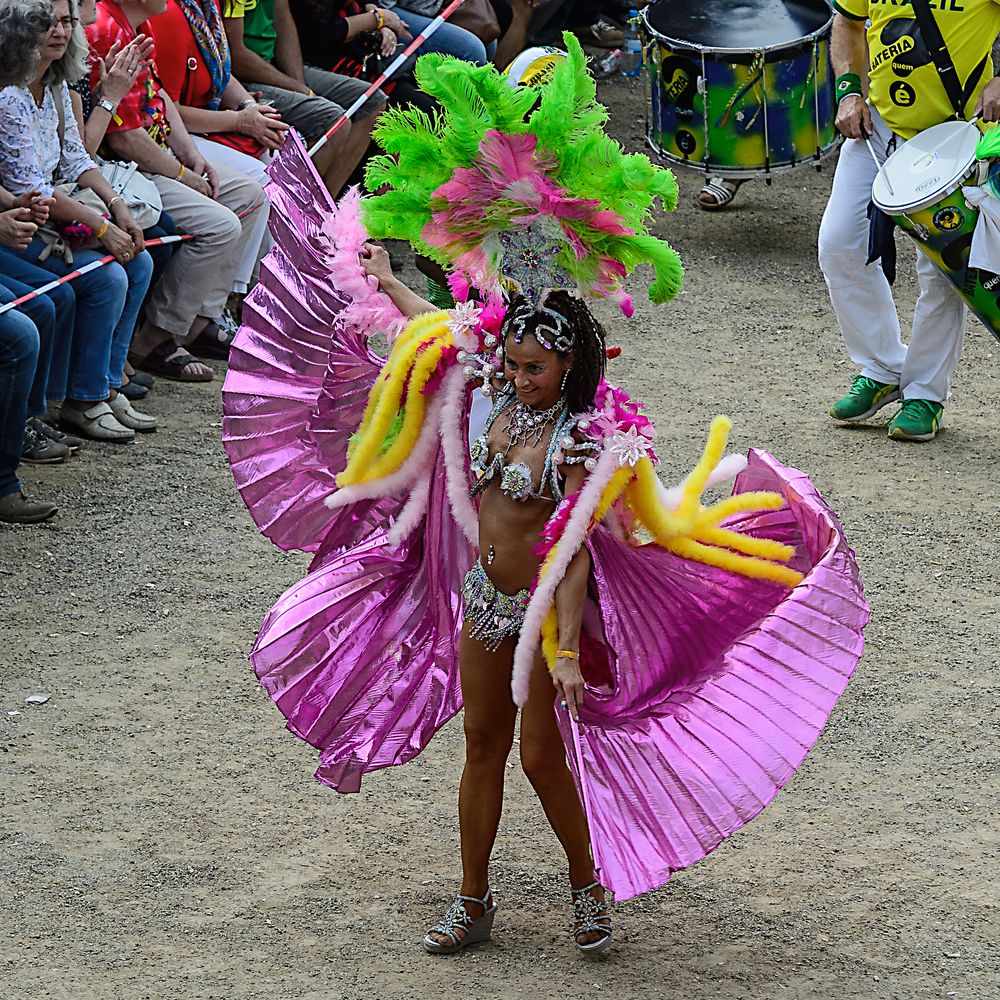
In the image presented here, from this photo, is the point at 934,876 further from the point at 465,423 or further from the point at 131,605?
the point at 131,605

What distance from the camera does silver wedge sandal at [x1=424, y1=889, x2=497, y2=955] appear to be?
139 inches

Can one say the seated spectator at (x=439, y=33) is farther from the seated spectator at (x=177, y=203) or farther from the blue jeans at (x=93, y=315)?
the blue jeans at (x=93, y=315)

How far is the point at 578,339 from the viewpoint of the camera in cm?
332

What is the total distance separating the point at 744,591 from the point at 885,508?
2523 millimetres

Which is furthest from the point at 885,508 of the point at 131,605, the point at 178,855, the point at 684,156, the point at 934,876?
the point at 684,156

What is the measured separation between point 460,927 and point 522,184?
1.58 m

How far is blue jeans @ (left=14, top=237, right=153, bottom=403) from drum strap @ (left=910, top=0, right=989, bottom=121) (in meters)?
3.04

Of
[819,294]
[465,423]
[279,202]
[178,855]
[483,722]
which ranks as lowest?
[819,294]

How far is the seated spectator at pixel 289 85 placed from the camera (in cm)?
779

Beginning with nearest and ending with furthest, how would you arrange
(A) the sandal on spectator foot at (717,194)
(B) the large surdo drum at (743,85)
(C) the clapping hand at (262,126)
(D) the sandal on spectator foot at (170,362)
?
(D) the sandal on spectator foot at (170,362) → (C) the clapping hand at (262,126) → (B) the large surdo drum at (743,85) → (A) the sandal on spectator foot at (717,194)

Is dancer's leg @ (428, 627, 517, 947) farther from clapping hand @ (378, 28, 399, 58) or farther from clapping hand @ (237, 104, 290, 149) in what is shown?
clapping hand @ (378, 28, 399, 58)

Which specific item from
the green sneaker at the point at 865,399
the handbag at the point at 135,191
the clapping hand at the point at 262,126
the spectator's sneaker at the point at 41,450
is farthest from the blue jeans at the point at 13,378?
the green sneaker at the point at 865,399

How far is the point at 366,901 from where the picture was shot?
374 centimetres

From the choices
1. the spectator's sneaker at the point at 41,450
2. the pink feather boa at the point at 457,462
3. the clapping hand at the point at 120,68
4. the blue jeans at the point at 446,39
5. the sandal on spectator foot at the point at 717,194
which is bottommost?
the sandal on spectator foot at the point at 717,194
